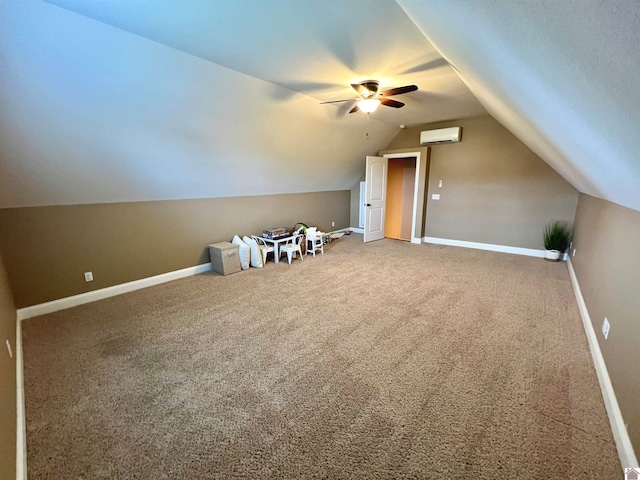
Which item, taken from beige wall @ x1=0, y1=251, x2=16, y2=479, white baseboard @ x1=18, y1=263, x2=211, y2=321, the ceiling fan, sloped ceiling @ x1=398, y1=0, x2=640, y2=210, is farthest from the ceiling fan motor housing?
beige wall @ x1=0, y1=251, x2=16, y2=479

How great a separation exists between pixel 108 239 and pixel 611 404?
4.88 metres

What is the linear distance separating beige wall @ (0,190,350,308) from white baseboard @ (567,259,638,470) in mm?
4564

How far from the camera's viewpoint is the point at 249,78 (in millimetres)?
3039

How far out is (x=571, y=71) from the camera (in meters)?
0.93

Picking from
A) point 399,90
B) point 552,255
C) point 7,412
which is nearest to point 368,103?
point 399,90

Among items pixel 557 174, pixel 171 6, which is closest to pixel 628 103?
pixel 171 6

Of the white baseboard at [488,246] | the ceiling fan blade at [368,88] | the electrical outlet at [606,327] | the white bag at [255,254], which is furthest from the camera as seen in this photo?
the white baseboard at [488,246]

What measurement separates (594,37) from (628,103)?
0.29 m

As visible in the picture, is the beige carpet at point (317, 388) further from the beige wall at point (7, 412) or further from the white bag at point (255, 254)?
the white bag at point (255, 254)

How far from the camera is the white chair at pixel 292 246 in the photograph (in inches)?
190

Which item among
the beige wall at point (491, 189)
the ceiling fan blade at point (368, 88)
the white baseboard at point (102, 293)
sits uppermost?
the ceiling fan blade at point (368, 88)

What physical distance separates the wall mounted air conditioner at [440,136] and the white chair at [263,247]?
3.75m

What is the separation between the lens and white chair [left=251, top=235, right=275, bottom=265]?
471 centimetres

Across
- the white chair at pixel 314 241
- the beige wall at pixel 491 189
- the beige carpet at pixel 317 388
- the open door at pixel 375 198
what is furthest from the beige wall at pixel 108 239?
the beige wall at pixel 491 189
